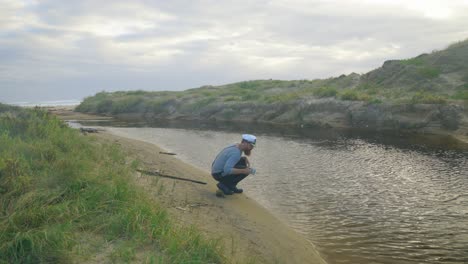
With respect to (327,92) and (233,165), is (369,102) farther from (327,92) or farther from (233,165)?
(233,165)

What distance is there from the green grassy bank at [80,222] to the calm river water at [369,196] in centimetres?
339

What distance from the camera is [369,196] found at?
1131cm

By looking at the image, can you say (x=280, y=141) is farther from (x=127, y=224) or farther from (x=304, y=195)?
(x=127, y=224)

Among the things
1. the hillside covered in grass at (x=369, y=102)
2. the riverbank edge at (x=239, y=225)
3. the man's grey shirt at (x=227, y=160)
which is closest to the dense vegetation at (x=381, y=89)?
the hillside covered in grass at (x=369, y=102)

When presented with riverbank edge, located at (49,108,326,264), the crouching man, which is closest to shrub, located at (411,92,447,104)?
riverbank edge, located at (49,108,326,264)

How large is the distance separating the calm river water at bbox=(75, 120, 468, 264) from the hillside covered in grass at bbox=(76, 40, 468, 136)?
9.88 meters

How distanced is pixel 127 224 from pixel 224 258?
60.7 inches

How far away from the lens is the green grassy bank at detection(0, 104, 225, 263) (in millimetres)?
4719

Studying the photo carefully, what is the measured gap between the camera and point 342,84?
50.2 m

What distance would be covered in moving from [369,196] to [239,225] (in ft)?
17.0

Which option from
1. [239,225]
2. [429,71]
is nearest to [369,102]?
[429,71]

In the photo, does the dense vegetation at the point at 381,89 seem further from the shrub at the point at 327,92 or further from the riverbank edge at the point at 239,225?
the riverbank edge at the point at 239,225

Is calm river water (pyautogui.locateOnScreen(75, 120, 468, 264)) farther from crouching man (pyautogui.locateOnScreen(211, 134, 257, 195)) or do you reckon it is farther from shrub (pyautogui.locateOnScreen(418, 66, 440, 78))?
shrub (pyautogui.locateOnScreen(418, 66, 440, 78))

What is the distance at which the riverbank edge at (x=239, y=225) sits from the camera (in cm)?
668
